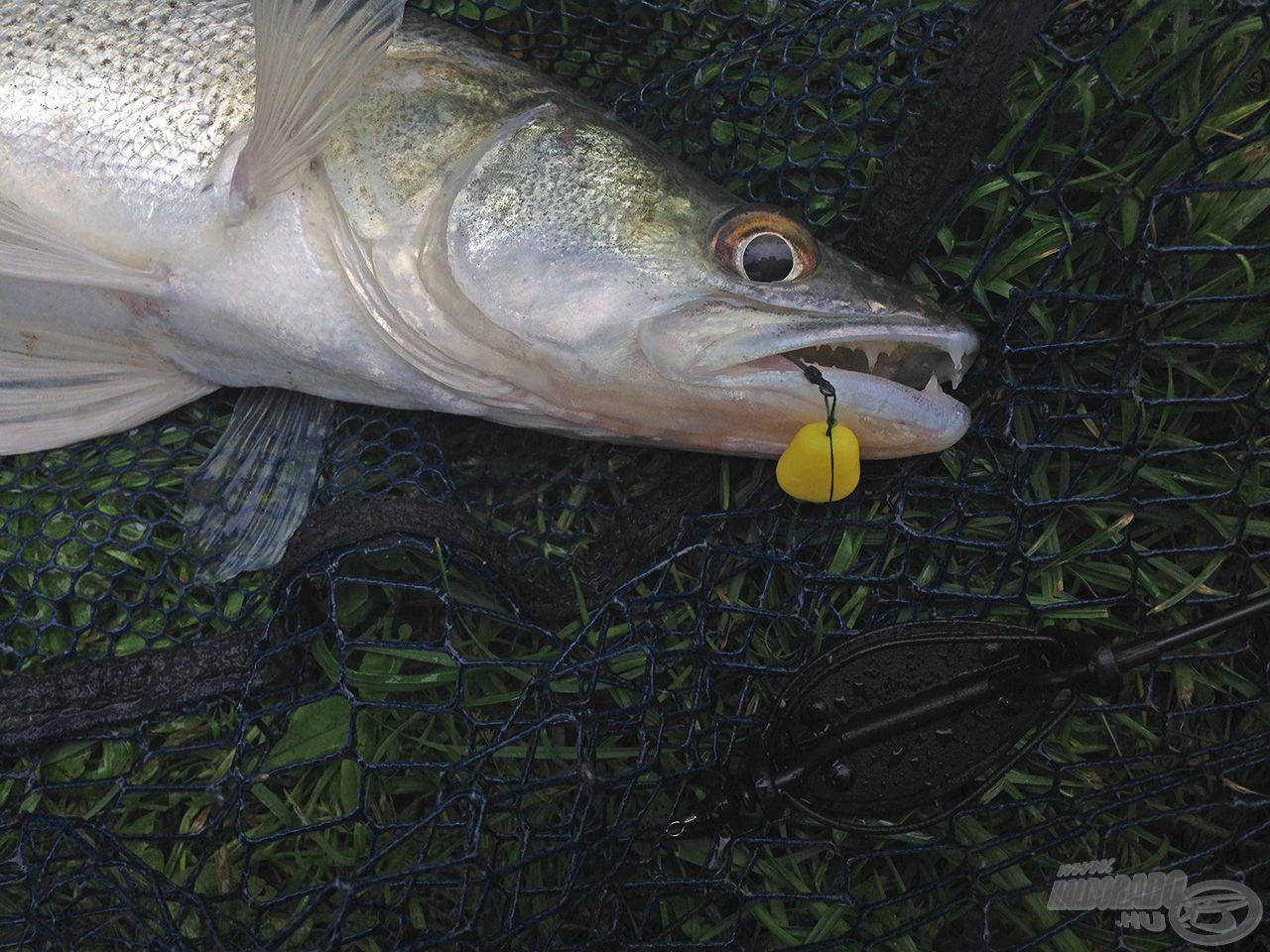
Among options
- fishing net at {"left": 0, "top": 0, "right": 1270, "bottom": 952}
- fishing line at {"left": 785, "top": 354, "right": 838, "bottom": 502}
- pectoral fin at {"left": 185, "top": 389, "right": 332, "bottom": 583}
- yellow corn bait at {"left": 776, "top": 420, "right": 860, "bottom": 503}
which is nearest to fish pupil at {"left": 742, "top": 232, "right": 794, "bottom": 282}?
fishing line at {"left": 785, "top": 354, "right": 838, "bottom": 502}

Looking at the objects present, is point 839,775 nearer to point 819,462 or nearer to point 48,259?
point 819,462

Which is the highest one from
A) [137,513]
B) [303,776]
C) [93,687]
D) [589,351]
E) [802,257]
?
[802,257]

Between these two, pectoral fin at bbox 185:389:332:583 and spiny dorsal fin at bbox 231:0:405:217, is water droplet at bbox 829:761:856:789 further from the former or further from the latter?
spiny dorsal fin at bbox 231:0:405:217

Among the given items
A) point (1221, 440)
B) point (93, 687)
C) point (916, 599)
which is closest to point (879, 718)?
point (916, 599)

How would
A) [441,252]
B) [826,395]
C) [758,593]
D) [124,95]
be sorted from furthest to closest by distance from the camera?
1. [758,593]
2. [124,95]
3. [441,252]
4. [826,395]

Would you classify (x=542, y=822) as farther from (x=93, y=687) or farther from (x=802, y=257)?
(x=802, y=257)

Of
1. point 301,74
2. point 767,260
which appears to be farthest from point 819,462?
point 301,74
